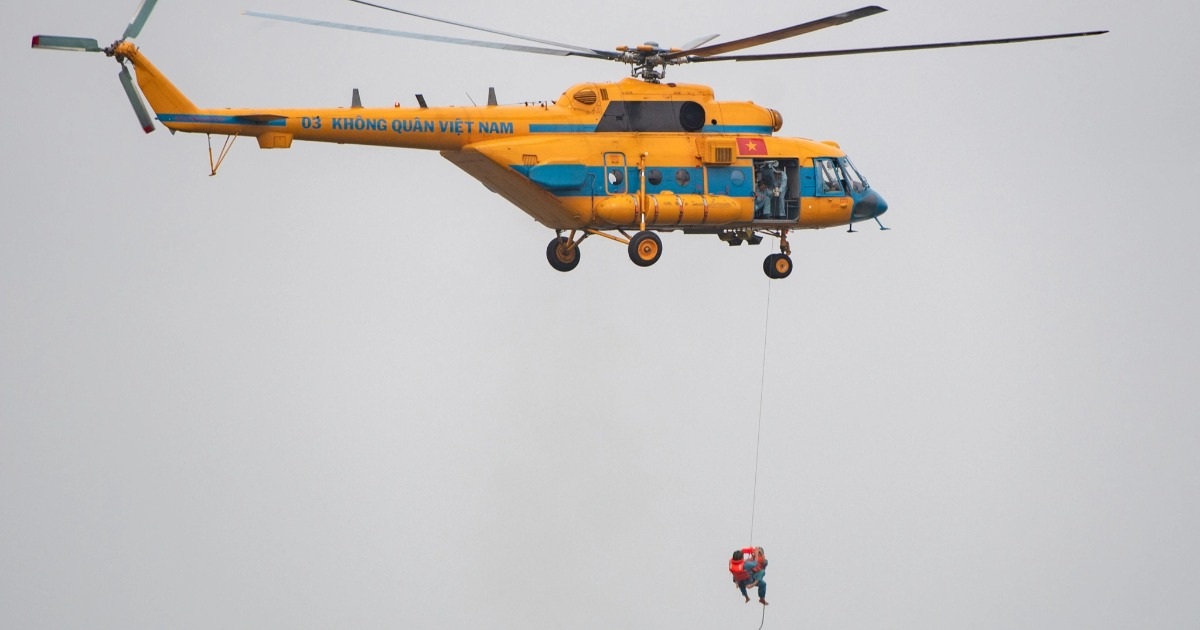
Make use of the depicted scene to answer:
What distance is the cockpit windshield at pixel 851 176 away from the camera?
33.4 metres

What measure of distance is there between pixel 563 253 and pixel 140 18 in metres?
6.60

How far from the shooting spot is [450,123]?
30797mm

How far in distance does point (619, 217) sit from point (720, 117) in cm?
244

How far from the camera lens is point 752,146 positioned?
3250 centimetres

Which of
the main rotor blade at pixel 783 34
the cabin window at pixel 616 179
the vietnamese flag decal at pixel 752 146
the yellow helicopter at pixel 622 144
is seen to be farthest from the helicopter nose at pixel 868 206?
the cabin window at pixel 616 179

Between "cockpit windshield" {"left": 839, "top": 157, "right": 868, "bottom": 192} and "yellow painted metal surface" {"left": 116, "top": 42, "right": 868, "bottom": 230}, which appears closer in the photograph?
"yellow painted metal surface" {"left": 116, "top": 42, "right": 868, "bottom": 230}

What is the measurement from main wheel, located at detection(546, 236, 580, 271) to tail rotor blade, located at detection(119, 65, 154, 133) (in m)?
5.98

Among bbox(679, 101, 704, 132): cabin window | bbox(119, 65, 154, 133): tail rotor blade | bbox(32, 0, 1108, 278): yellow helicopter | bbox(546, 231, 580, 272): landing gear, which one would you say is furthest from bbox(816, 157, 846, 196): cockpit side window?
bbox(119, 65, 154, 133): tail rotor blade

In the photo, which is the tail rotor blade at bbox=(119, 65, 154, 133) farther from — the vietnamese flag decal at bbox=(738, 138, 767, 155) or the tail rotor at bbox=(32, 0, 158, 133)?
A: the vietnamese flag decal at bbox=(738, 138, 767, 155)

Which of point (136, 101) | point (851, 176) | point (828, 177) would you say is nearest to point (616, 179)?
point (828, 177)

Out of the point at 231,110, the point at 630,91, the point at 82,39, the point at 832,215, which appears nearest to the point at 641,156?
the point at 630,91

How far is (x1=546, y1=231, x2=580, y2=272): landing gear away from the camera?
32281 mm

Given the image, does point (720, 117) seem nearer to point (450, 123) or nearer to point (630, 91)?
point (630, 91)

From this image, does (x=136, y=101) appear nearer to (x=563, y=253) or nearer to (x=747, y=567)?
(x=563, y=253)
